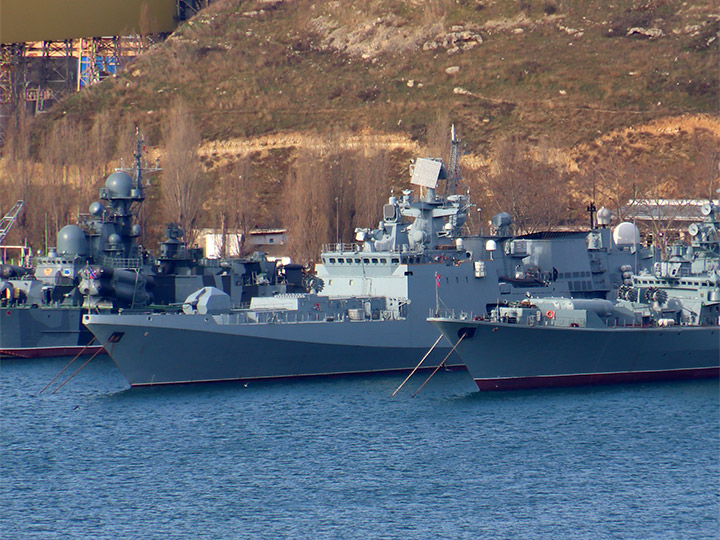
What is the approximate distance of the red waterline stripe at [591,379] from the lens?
31609mm

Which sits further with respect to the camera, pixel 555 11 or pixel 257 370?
pixel 555 11

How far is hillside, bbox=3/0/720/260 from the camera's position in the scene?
241ft

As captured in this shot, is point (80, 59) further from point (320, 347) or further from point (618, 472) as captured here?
point (618, 472)

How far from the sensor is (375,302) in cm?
3559

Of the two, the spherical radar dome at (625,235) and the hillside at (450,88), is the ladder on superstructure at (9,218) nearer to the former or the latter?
the hillside at (450,88)

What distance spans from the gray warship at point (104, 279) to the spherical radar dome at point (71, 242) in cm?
4

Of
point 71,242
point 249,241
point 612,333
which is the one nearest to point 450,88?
point 249,241

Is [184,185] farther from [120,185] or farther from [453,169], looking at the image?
[453,169]

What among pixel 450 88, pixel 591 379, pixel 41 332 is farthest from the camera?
pixel 450 88

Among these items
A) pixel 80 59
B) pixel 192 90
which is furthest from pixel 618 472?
pixel 80 59

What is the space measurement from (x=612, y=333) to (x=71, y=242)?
2267 centimetres

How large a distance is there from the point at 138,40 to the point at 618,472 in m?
75.9

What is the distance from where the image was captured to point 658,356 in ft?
107

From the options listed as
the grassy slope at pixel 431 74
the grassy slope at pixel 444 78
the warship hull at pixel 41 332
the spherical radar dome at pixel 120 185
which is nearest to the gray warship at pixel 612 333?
the warship hull at pixel 41 332
